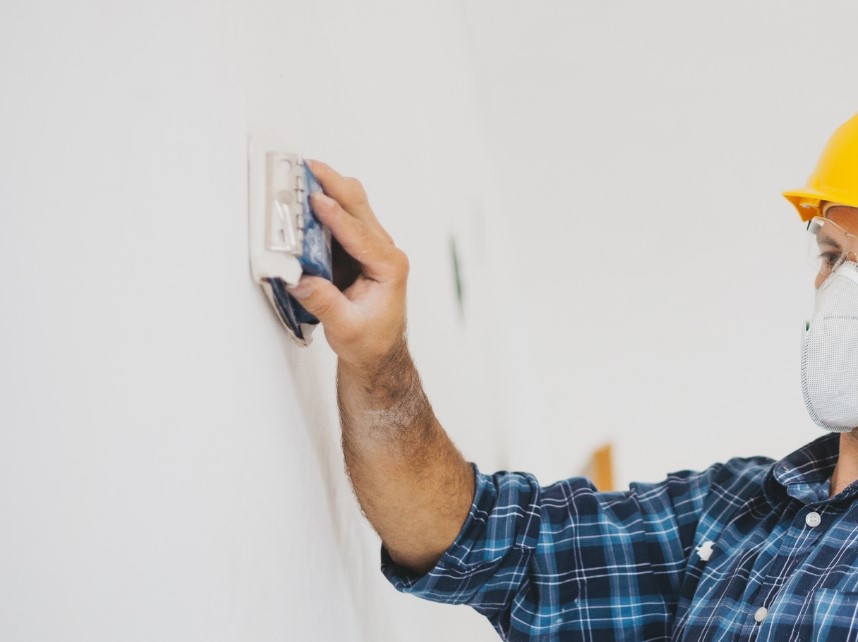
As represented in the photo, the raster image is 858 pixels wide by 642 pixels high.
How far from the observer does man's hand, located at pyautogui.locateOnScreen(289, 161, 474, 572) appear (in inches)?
36.4

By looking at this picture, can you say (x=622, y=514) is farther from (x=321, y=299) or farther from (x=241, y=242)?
(x=241, y=242)

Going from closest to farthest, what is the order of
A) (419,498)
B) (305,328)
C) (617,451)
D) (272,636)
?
1. (272,636)
2. (305,328)
3. (419,498)
4. (617,451)

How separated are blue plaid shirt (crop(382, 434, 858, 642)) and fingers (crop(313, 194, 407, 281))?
48cm

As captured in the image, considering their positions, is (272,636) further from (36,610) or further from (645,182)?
(645,182)

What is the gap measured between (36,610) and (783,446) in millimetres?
3777

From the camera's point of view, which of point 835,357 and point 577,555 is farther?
point 577,555

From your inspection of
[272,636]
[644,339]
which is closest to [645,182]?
[644,339]

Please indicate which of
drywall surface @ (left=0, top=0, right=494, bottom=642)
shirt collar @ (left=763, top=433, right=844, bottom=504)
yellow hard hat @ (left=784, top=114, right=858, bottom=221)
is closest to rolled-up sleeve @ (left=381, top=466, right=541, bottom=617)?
drywall surface @ (left=0, top=0, right=494, bottom=642)

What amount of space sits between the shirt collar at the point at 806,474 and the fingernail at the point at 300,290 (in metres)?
0.87

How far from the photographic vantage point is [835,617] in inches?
44.2

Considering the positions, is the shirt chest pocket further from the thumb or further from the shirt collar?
the thumb

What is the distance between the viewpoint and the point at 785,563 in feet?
4.15

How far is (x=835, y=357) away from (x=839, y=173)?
1.05 ft

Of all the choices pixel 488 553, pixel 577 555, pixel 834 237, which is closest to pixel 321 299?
pixel 488 553
